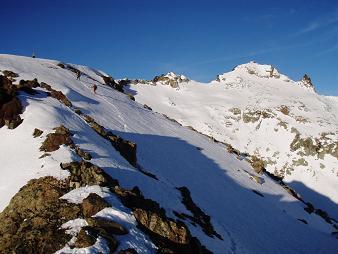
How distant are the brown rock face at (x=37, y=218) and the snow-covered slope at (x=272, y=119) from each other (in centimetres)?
7598

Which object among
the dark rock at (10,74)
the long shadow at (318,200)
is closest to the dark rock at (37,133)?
the dark rock at (10,74)

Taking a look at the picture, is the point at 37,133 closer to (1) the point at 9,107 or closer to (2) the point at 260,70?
(1) the point at 9,107

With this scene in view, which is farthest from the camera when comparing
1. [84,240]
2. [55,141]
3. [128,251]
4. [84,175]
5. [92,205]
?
[55,141]

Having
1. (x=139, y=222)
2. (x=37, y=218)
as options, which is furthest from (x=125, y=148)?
(x=37, y=218)

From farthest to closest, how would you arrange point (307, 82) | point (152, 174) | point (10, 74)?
1. point (307, 82)
2. point (10, 74)
3. point (152, 174)

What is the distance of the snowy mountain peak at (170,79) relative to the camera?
486 ft

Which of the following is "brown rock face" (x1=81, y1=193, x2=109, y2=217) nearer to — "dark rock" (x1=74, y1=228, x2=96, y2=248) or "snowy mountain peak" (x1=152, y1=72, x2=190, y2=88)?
"dark rock" (x1=74, y1=228, x2=96, y2=248)

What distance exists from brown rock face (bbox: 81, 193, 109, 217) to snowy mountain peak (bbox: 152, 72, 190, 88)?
126235mm

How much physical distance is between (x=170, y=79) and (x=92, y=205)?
130m

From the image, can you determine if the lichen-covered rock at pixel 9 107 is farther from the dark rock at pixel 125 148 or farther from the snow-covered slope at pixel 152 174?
the dark rock at pixel 125 148

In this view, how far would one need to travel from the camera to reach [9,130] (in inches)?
1428

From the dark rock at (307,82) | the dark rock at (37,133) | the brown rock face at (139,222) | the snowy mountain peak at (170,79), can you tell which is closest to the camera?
the brown rock face at (139,222)

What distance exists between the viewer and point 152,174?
152 ft

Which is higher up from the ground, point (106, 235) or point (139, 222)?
point (139, 222)
